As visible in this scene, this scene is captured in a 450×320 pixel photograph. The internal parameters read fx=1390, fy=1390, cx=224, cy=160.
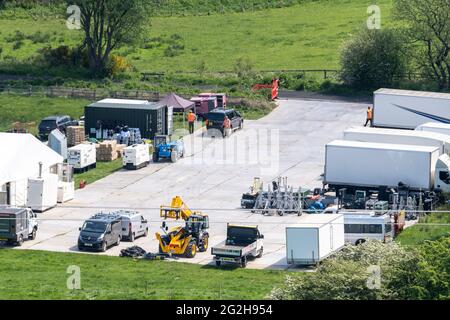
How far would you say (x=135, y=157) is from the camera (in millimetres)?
66500

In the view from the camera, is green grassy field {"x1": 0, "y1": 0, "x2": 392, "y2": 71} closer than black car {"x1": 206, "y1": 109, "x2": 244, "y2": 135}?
No

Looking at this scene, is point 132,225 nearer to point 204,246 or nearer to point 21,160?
point 204,246

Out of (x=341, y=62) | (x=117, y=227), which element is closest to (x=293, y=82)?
(x=341, y=62)

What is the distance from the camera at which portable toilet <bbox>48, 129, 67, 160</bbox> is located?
223 ft

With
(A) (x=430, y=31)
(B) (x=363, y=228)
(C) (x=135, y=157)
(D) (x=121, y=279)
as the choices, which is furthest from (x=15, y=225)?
(A) (x=430, y=31)

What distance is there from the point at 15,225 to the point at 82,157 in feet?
42.3

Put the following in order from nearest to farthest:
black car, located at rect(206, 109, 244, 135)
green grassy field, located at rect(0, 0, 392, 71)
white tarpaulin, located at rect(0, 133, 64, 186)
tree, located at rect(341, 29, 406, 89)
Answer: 1. white tarpaulin, located at rect(0, 133, 64, 186)
2. black car, located at rect(206, 109, 244, 135)
3. tree, located at rect(341, 29, 406, 89)
4. green grassy field, located at rect(0, 0, 392, 71)

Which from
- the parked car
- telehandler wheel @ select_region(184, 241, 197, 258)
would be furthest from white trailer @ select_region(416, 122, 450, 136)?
the parked car

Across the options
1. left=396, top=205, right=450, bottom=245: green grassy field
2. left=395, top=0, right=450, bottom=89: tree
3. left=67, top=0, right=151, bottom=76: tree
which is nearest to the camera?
left=396, top=205, right=450, bottom=245: green grassy field

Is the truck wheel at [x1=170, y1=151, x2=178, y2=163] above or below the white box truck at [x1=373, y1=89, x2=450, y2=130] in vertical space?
below

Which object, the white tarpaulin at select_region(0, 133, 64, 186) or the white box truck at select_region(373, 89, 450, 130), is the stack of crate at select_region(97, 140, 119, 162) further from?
the white box truck at select_region(373, 89, 450, 130)

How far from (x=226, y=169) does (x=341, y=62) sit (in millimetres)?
22036

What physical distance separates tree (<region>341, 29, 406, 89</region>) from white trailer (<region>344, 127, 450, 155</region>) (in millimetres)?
19364

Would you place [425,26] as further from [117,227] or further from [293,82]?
[117,227]
